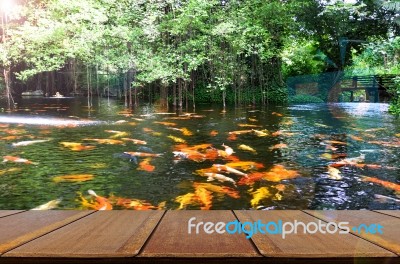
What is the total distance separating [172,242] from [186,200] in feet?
3.99

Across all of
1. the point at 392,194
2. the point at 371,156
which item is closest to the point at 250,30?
Answer: the point at 371,156

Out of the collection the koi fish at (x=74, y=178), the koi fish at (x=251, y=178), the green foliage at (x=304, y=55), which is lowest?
the koi fish at (x=251, y=178)

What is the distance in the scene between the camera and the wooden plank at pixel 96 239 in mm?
664

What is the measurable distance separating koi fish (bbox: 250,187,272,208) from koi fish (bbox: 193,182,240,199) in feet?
0.31

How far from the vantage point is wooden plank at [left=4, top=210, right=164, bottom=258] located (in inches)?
26.1

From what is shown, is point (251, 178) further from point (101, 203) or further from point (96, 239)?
point (96, 239)

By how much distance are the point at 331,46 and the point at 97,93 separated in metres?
8.36

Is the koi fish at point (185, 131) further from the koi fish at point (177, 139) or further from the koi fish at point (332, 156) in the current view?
the koi fish at point (332, 156)

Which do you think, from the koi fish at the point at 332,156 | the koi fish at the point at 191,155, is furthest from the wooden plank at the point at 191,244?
the koi fish at the point at 332,156

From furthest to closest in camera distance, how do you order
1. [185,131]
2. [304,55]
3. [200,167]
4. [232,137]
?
[304,55]
[185,131]
[232,137]
[200,167]

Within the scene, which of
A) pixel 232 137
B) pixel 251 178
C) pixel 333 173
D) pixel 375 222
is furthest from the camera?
pixel 232 137

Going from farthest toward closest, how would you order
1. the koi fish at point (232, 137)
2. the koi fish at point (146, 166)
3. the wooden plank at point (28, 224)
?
1. the koi fish at point (232, 137)
2. the koi fish at point (146, 166)
3. the wooden plank at point (28, 224)

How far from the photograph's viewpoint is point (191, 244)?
2.37 ft

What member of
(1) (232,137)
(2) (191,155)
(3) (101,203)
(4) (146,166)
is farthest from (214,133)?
(3) (101,203)
